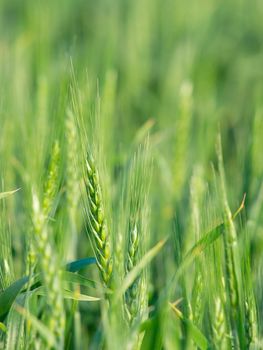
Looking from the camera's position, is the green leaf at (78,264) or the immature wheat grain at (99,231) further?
the green leaf at (78,264)

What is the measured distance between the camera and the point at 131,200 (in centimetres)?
93

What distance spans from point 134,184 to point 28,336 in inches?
9.1

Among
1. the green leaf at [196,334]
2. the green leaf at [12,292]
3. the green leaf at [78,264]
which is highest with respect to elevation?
the green leaf at [78,264]

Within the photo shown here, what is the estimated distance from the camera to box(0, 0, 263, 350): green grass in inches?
33.7

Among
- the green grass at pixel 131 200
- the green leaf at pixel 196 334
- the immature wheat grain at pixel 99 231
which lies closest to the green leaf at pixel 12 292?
the green grass at pixel 131 200

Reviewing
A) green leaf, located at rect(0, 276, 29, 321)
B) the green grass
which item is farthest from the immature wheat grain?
green leaf, located at rect(0, 276, 29, 321)

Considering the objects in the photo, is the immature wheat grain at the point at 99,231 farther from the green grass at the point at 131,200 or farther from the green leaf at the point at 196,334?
the green leaf at the point at 196,334

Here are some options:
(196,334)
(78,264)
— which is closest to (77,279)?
(78,264)

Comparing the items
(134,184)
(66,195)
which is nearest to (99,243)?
(134,184)

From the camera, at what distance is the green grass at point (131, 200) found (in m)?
0.86

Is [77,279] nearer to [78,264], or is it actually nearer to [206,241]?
[78,264]

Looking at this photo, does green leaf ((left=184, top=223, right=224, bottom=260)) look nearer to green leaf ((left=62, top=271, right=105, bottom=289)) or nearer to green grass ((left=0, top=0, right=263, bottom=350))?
green grass ((left=0, top=0, right=263, bottom=350))

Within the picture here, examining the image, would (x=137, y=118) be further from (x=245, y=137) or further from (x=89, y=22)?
(x=89, y=22)

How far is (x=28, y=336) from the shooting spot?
32.9 inches
